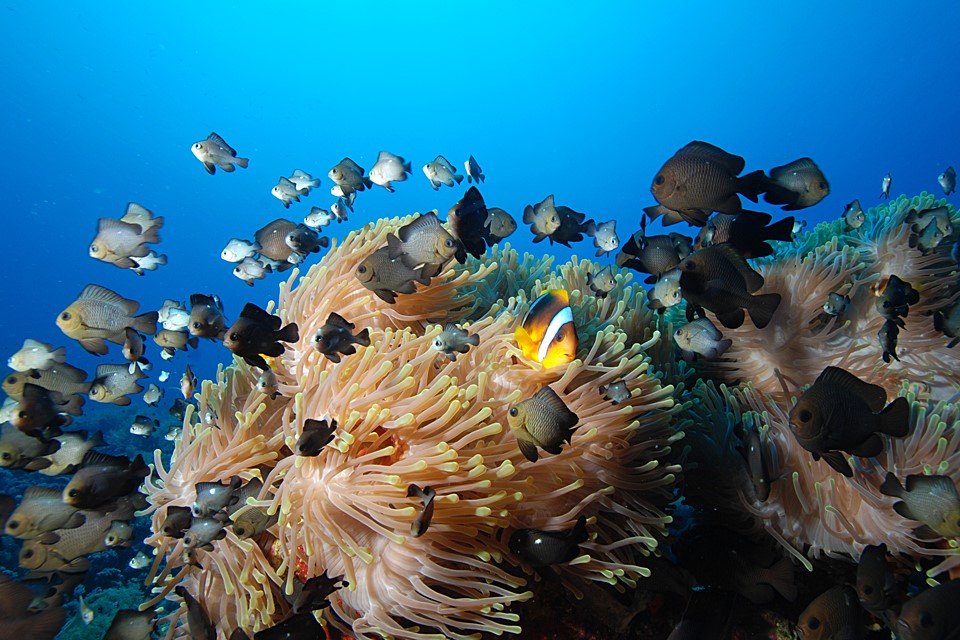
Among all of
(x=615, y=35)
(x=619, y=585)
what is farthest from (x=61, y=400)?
(x=615, y=35)

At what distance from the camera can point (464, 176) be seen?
6.75 meters

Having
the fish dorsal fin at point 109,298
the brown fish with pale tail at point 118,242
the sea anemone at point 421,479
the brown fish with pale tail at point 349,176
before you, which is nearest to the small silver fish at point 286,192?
the brown fish with pale tail at point 349,176

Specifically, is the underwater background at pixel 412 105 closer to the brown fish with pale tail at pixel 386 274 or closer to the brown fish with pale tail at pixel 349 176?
the brown fish with pale tail at pixel 349 176

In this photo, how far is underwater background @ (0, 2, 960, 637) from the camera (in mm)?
76312

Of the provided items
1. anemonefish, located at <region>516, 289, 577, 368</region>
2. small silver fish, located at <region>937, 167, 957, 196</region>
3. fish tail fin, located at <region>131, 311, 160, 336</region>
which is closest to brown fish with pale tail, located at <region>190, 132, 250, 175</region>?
fish tail fin, located at <region>131, 311, 160, 336</region>

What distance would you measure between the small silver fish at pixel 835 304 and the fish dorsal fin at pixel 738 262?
76 centimetres

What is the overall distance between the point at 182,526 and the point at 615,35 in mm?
106957

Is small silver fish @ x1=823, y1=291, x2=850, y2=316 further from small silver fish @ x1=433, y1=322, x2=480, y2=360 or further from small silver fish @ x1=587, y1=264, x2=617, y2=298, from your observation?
small silver fish @ x1=433, y1=322, x2=480, y2=360

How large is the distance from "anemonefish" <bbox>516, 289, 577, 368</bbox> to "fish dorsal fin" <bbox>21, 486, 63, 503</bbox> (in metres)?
2.73

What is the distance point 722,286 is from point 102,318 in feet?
14.1

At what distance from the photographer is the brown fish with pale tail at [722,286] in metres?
2.76

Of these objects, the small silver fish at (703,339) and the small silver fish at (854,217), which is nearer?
the small silver fish at (703,339)

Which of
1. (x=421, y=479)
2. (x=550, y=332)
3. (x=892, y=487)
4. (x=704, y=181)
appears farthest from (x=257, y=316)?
(x=892, y=487)

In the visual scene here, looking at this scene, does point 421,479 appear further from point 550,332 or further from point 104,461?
point 104,461
